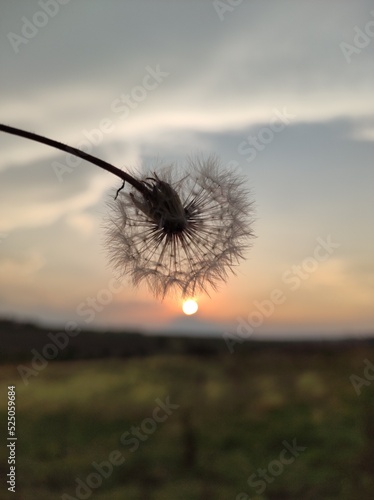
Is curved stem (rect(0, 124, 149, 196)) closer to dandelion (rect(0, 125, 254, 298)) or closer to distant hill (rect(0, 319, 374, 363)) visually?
dandelion (rect(0, 125, 254, 298))

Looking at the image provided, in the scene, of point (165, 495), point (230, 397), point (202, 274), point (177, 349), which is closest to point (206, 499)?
point (165, 495)

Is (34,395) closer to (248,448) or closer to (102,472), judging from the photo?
(102,472)

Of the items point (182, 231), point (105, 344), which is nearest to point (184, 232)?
point (182, 231)

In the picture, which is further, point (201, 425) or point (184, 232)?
point (201, 425)

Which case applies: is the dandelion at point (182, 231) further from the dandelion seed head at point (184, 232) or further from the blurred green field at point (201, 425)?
the blurred green field at point (201, 425)

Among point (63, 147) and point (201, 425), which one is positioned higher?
point (63, 147)

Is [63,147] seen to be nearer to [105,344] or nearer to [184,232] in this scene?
[184,232]

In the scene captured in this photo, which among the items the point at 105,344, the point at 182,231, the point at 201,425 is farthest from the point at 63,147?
the point at 201,425

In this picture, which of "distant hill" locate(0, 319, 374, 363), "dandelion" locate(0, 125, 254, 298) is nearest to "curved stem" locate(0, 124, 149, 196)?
"dandelion" locate(0, 125, 254, 298)
